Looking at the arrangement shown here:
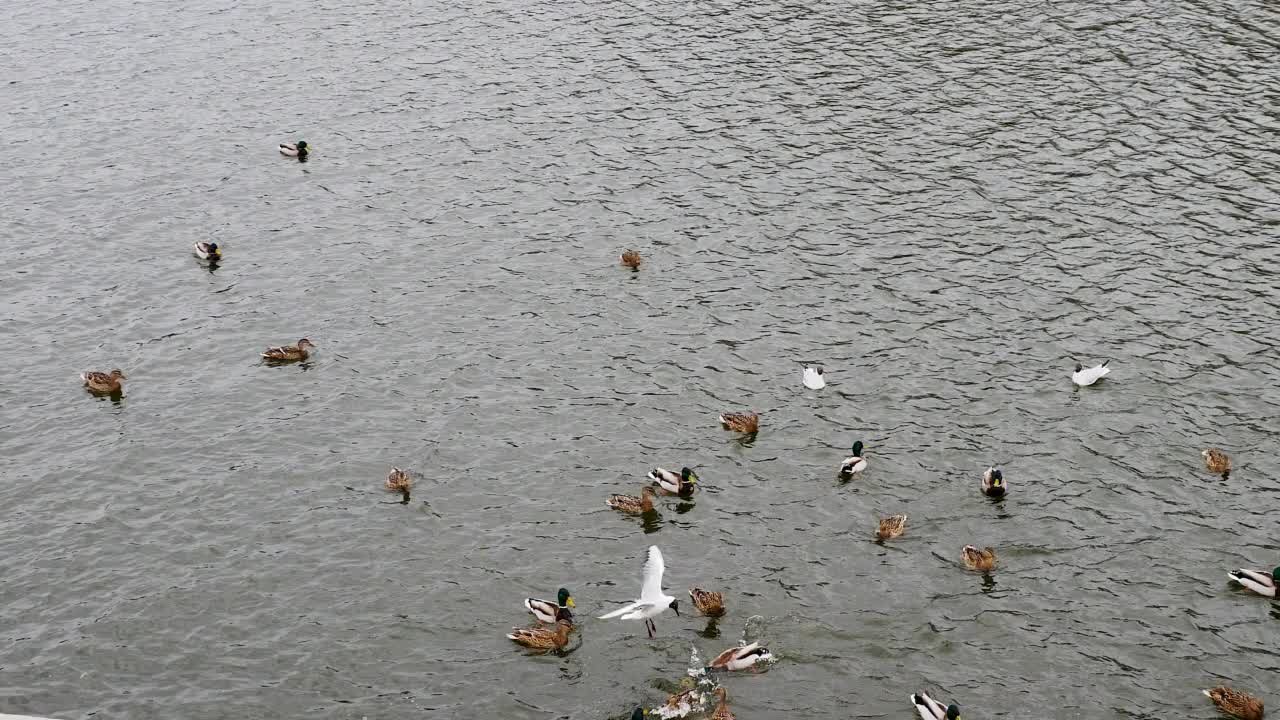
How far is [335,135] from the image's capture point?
47031 millimetres

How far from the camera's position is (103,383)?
3228cm

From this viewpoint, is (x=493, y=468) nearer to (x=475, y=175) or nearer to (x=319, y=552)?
(x=319, y=552)

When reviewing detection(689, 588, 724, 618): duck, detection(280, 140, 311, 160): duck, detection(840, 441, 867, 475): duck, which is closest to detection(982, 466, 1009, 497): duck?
detection(840, 441, 867, 475): duck

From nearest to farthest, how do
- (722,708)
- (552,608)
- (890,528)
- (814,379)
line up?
(722,708) < (552,608) < (890,528) < (814,379)

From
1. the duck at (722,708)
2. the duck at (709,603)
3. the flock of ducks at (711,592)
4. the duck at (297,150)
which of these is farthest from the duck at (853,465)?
Answer: the duck at (297,150)

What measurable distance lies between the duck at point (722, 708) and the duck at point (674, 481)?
250 inches

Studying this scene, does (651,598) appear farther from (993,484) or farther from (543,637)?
(993,484)

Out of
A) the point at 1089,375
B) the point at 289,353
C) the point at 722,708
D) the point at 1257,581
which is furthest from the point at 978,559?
the point at 289,353

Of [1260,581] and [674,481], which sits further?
[674,481]

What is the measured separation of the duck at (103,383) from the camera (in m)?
32.2

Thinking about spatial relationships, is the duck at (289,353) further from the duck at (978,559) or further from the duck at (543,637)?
the duck at (978,559)

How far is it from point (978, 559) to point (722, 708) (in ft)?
23.2

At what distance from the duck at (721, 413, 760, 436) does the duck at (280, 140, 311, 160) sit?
2282cm

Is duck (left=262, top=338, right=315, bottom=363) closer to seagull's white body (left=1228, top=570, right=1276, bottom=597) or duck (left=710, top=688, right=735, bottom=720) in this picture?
duck (left=710, top=688, right=735, bottom=720)
